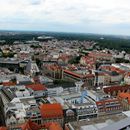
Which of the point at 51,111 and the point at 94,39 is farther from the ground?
the point at 94,39

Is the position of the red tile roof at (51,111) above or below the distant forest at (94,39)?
below

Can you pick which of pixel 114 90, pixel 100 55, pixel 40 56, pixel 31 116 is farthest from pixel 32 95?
pixel 100 55

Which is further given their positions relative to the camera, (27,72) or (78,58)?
(78,58)

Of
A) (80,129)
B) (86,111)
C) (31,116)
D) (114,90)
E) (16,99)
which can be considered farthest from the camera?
(114,90)

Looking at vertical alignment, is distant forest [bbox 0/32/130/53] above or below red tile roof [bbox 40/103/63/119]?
above

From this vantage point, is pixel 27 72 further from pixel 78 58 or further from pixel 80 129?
pixel 80 129

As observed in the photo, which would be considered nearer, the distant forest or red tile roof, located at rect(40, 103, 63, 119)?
red tile roof, located at rect(40, 103, 63, 119)

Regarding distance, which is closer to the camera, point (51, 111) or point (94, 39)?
point (51, 111)

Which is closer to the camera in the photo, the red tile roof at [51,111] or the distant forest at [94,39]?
the red tile roof at [51,111]
